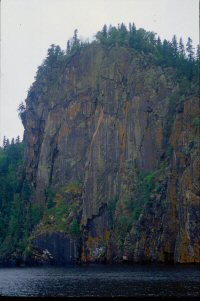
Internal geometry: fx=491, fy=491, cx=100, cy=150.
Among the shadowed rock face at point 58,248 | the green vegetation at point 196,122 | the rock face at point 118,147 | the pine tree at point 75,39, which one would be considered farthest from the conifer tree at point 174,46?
the shadowed rock face at point 58,248

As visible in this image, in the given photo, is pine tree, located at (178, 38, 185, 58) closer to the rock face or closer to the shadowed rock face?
the rock face

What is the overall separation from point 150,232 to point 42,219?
3203 centimetres

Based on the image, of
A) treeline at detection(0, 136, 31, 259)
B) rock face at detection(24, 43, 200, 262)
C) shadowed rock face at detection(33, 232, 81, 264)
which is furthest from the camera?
treeline at detection(0, 136, 31, 259)

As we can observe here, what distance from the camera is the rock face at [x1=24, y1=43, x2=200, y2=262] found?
90.8 meters

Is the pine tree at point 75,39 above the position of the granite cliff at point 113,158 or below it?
above

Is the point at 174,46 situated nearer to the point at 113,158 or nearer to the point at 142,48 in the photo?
the point at 142,48

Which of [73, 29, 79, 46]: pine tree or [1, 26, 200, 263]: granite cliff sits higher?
[73, 29, 79, 46]: pine tree

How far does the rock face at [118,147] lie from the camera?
298ft

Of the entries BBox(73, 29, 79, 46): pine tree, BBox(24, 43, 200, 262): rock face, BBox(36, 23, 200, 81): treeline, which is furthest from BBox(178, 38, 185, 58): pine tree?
BBox(73, 29, 79, 46): pine tree

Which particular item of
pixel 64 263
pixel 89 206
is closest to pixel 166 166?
pixel 89 206

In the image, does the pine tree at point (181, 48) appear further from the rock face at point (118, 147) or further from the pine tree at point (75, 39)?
the pine tree at point (75, 39)

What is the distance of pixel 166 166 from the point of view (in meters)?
101

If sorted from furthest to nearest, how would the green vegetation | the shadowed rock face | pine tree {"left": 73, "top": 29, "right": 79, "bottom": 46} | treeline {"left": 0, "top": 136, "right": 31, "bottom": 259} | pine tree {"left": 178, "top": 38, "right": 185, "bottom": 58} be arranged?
pine tree {"left": 73, "top": 29, "right": 79, "bottom": 46} → pine tree {"left": 178, "top": 38, "right": 185, "bottom": 58} → treeline {"left": 0, "top": 136, "right": 31, "bottom": 259} → the shadowed rock face → the green vegetation

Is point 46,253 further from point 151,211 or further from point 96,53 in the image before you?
point 96,53
